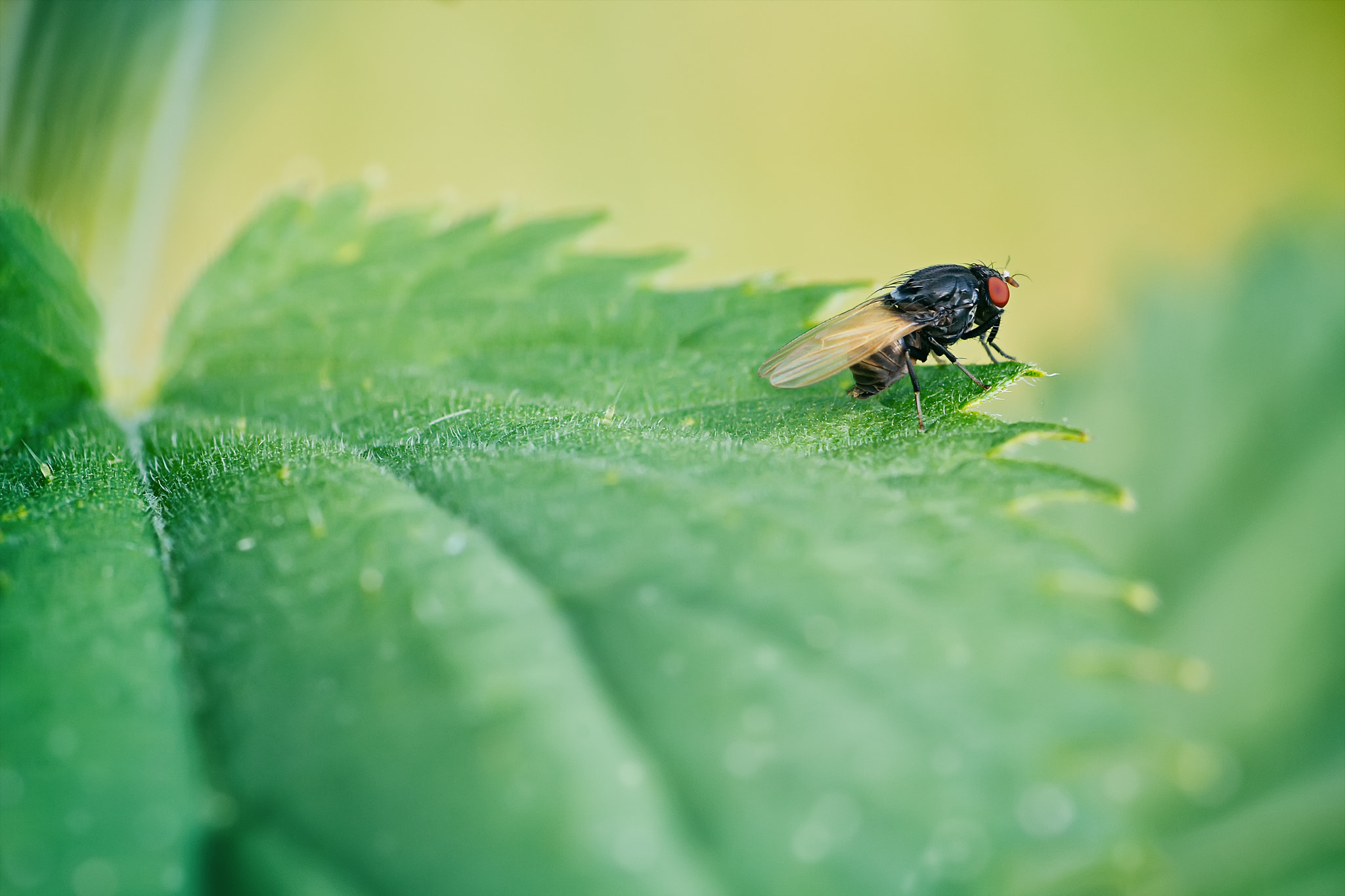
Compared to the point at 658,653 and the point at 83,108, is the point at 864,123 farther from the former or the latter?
the point at 658,653

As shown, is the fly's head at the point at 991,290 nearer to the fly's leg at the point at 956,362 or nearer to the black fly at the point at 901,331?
the black fly at the point at 901,331

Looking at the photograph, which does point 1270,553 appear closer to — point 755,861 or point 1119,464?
point 1119,464

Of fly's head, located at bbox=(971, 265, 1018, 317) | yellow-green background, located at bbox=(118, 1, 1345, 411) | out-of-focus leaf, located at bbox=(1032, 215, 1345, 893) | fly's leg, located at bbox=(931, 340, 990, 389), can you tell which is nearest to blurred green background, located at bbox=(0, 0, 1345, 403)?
yellow-green background, located at bbox=(118, 1, 1345, 411)

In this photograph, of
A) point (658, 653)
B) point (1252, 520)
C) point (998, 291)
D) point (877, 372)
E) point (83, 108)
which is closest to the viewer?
point (658, 653)

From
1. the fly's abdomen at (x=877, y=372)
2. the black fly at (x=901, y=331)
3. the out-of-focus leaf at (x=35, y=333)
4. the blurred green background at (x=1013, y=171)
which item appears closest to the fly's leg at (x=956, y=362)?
the black fly at (x=901, y=331)

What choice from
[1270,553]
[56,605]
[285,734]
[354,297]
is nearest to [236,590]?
[56,605]

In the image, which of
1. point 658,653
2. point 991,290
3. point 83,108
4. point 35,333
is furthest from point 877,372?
point 83,108
